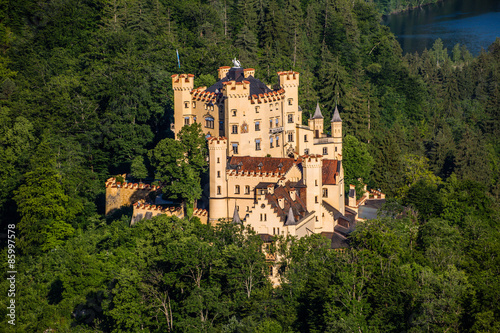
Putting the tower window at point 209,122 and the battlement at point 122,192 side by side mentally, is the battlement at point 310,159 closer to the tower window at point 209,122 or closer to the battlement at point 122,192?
the tower window at point 209,122

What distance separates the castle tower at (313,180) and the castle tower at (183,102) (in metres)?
14.0

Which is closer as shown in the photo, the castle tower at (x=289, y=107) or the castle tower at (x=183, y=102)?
the castle tower at (x=183, y=102)

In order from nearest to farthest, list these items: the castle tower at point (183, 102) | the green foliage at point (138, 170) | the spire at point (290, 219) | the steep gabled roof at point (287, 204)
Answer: the spire at point (290, 219)
the steep gabled roof at point (287, 204)
the castle tower at point (183, 102)
the green foliage at point (138, 170)

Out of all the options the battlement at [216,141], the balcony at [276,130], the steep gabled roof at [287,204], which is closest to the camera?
the steep gabled roof at [287,204]

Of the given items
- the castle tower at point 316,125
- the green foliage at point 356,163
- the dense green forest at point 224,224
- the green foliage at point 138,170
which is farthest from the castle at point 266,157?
the green foliage at point 138,170

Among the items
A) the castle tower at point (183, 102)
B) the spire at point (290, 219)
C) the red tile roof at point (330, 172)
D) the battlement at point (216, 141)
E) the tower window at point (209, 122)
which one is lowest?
the spire at point (290, 219)

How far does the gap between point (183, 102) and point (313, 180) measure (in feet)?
52.3

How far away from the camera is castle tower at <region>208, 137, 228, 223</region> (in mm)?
77562

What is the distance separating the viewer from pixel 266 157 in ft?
265

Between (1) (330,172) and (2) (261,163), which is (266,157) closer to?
(2) (261,163)

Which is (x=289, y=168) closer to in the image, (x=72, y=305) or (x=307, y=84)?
(x=72, y=305)

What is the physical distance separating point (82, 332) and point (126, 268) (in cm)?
591

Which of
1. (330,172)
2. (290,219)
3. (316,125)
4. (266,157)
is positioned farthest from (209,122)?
(290,219)

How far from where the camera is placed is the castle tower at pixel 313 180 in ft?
253
